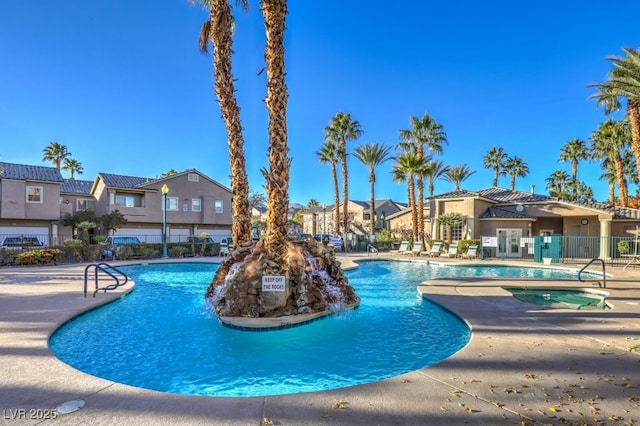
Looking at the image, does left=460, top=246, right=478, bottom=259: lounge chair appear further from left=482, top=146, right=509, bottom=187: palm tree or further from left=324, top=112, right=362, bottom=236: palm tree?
left=482, top=146, right=509, bottom=187: palm tree

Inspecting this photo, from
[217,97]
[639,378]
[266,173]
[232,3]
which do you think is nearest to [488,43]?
[232,3]

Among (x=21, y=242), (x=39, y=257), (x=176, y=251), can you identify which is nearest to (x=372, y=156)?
(x=176, y=251)

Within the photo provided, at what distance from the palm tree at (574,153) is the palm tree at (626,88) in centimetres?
2272

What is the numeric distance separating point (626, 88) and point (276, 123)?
70.6 ft

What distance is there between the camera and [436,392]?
3891mm

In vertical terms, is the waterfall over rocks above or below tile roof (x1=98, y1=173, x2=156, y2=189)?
below

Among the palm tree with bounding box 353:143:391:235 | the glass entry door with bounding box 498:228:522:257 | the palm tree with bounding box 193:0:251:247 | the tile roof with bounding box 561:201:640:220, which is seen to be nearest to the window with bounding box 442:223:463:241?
the glass entry door with bounding box 498:228:522:257

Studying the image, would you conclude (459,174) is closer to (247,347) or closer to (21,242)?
(21,242)

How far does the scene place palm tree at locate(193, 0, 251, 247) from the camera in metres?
12.0

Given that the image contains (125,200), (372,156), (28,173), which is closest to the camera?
(28,173)

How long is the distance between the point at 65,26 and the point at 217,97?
32.6 feet

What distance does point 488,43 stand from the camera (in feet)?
69.5

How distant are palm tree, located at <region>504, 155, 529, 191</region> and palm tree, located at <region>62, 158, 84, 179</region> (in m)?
68.6

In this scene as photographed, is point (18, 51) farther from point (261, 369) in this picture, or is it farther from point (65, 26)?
point (261, 369)
